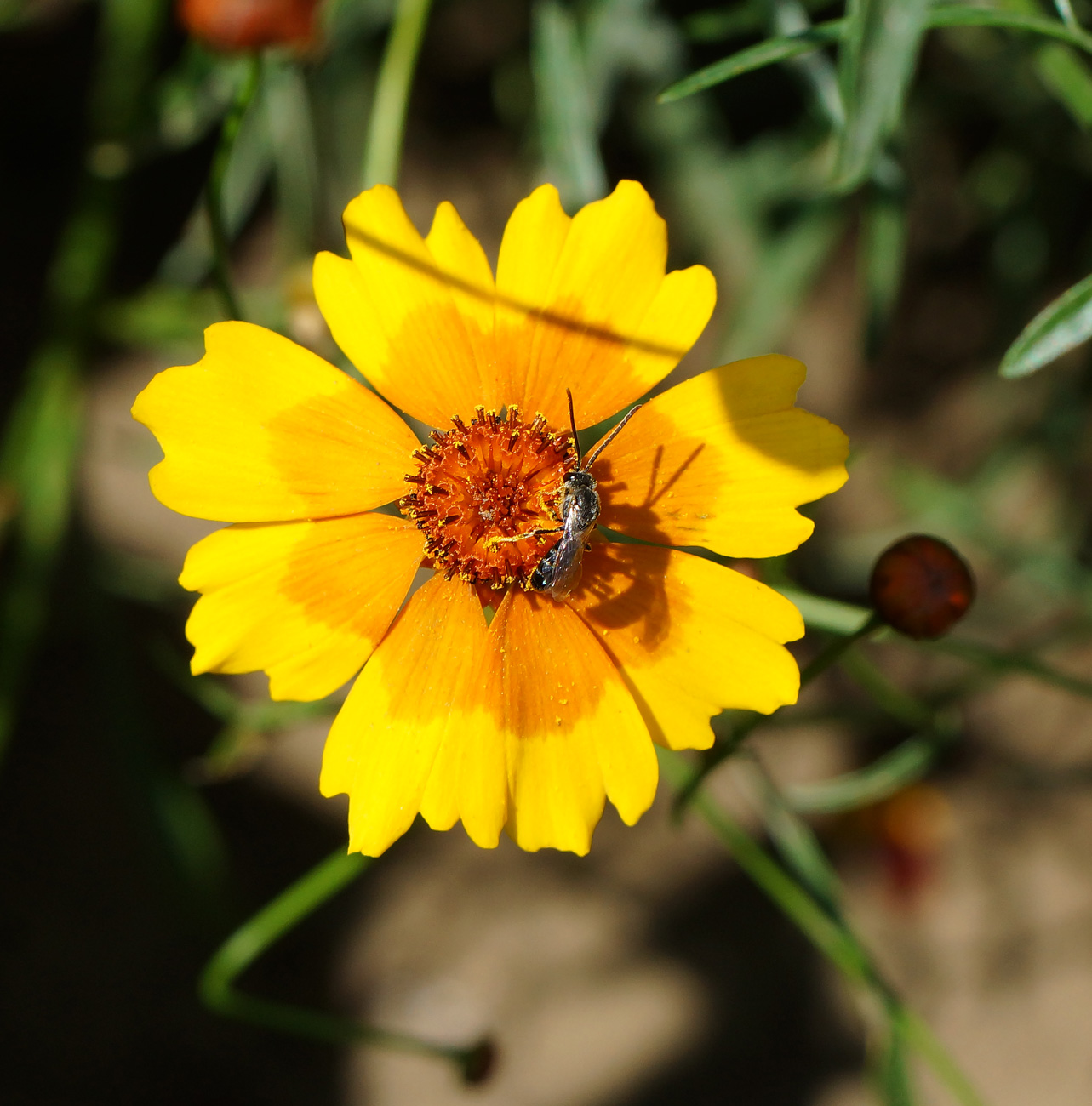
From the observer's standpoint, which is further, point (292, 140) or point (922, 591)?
point (292, 140)

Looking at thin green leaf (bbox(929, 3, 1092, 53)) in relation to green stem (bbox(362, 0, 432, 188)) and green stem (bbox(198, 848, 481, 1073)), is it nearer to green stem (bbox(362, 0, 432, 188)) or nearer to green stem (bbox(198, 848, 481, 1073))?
green stem (bbox(362, 0, 432, 188))

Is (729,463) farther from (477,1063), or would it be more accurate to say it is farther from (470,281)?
(477,1063)

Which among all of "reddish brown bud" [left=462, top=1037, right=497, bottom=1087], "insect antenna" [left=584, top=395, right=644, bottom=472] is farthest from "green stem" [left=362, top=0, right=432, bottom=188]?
"reddish brown bud" [left=462, top=1037, right=497, bottom=1087]

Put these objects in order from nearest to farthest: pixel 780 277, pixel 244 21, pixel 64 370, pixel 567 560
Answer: pixel 567 560 < pixel 244 21 < pixel 780 277 < pixel 64 370

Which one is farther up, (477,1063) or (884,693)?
(884,693)

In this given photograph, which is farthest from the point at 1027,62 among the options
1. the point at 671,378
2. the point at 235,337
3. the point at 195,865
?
the point at 195,865

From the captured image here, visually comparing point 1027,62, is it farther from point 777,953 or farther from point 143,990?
point 143,990

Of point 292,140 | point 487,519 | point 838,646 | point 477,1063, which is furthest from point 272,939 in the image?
point 292,140
